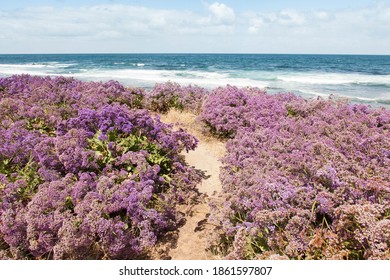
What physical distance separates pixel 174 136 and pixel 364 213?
4.26m

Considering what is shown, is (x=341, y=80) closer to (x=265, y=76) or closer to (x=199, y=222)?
(x=265, y=76)

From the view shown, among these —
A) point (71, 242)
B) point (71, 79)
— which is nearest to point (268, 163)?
point (71, 242)

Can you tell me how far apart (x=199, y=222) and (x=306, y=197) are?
213 centimetres

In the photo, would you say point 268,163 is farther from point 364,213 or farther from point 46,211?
point 46,211

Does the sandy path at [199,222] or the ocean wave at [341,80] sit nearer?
the sandy path at [199,222]

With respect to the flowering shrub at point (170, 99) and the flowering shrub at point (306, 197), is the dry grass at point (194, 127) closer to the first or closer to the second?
the flowering shrub at point (170, 99)

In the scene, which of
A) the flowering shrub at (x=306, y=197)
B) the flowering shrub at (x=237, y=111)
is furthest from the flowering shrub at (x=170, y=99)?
the flowering shrub at (x=306, y=197)

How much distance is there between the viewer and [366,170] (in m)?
5.23

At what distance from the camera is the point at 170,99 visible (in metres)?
12.9

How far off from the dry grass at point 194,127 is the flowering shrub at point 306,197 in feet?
7.52

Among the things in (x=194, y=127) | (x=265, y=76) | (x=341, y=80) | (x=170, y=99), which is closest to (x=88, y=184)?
(x=194, y=127)

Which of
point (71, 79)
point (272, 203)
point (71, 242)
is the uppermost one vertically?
point (71, 79)

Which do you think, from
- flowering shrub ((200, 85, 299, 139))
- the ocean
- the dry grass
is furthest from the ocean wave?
the dry grass

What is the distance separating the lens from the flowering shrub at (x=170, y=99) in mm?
12625
